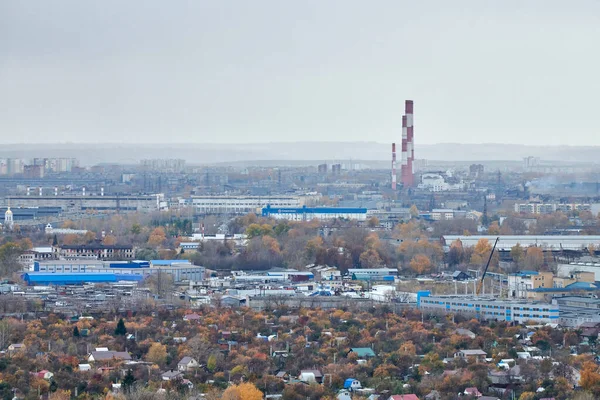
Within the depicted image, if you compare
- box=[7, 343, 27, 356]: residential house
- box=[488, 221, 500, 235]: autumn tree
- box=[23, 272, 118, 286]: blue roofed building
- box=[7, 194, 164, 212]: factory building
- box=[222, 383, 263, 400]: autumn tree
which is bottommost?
box=[7, 194, 164, 212]: factory building

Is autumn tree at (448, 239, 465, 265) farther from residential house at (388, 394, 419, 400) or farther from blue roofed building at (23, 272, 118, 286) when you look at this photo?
residential house at (388, 394, 419, 400)

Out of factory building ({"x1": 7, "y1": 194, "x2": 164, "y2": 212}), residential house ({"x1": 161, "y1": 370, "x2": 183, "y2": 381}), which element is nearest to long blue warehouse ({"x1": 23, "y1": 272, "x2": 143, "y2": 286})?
residential house ({"x1": 161, "y1": 370, "x2": 183, "y2": 381})

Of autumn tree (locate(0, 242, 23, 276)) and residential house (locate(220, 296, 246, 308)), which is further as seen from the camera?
autumn tree (locate(0, 242, 23, 276))

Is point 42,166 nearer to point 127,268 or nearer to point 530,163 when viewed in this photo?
point 530,163

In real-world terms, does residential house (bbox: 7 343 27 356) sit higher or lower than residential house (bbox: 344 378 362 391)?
higher

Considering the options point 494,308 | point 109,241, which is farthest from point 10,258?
point 494,308

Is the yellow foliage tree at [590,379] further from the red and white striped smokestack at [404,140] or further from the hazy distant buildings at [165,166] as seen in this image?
the hazy distant buildings at [165,166]

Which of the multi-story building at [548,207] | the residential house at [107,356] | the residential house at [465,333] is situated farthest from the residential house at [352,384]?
the multi-story building at [548,207]
